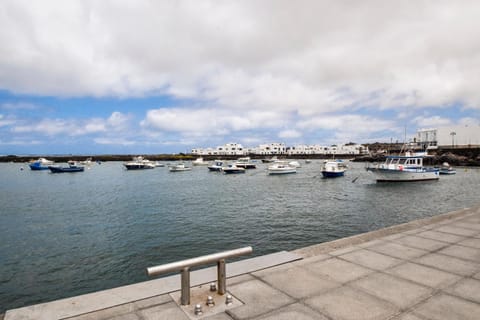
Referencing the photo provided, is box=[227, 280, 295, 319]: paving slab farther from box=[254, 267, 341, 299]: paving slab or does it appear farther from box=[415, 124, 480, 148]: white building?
box=[415, 124, 480, 148]: white building

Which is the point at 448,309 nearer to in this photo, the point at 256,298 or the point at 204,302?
the point at 256,298

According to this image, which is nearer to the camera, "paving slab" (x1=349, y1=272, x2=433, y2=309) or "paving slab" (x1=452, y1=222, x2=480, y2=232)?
"paving slab" (x1=349, y1=272, x2=433, y2=309)

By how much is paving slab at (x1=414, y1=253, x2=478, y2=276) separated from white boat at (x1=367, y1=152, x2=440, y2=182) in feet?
142

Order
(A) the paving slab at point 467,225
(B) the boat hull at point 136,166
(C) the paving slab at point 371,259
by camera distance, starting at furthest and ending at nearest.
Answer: (B) the boat hull at point 136,166, (A) the paving slab at point 467,225, (C) the paving slab at point 371,259

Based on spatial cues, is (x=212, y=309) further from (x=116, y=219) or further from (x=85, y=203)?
(x=85, y=203)

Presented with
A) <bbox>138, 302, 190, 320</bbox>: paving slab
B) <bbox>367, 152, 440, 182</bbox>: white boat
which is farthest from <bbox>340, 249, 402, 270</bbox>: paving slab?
<bbox>367, 152, 440, 182</bbox>: white boat

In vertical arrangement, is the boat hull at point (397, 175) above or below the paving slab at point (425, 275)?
below

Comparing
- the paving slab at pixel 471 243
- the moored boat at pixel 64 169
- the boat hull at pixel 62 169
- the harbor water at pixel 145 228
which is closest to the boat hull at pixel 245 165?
the boat hull at pixel 62 169

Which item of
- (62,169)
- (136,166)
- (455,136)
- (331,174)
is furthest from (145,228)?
(455,136)

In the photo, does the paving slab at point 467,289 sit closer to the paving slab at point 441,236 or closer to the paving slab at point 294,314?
the paving slab at point 294,314

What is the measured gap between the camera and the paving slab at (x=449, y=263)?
5.26 meters

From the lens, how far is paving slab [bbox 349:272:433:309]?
4.22m

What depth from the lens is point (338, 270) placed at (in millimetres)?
5293

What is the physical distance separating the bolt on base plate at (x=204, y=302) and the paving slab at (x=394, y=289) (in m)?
2.08
